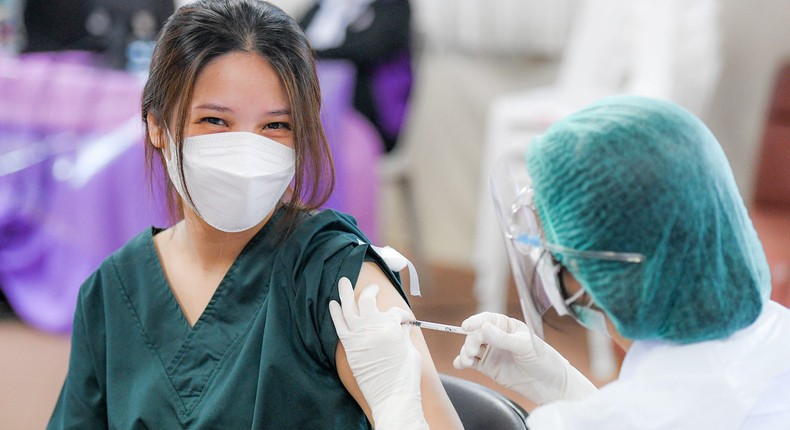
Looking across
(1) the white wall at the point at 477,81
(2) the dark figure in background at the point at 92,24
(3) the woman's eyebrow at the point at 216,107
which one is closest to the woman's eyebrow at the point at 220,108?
(3) the woman's eyebrow at the point at 216,107

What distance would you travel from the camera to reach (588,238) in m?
1.04

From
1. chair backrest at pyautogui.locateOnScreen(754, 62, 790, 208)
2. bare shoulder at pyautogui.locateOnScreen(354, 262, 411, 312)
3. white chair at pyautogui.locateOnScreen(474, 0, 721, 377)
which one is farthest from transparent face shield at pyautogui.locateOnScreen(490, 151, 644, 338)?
chair backrest at pyautogui.locateOnScreen(754, 62, 790, 208)

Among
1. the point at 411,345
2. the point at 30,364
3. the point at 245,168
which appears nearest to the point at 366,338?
the point at 411,345

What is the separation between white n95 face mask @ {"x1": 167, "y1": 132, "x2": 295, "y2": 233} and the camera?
4.39ft

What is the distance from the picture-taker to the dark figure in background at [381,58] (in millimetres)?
3578

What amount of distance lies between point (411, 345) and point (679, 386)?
0.38 m

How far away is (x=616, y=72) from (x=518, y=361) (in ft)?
7.55

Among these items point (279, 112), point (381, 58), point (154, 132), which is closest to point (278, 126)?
point (279, 112)

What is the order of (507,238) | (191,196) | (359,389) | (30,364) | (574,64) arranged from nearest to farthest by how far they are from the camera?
(507,238) → (359,389) → (191,196) → (30,364) → (574,64)

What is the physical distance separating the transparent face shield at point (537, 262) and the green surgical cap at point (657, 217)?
0.01 metres

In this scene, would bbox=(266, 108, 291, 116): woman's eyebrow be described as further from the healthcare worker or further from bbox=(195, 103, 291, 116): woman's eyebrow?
the healthcare worker

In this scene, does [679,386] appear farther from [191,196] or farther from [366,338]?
[191,196]

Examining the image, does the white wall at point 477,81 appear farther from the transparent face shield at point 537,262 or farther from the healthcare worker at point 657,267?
the healthcare worker at point 657,267

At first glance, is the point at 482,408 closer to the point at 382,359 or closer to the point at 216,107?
the point at 382,359
